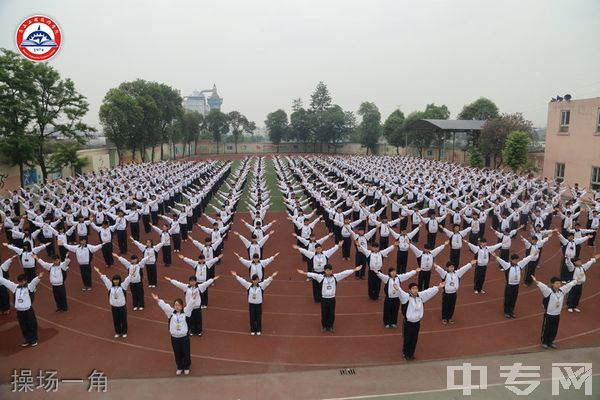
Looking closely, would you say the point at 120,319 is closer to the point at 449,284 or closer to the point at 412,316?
the point at 412,316

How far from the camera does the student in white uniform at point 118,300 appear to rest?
7586mm

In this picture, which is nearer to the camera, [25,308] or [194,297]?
[194,297]

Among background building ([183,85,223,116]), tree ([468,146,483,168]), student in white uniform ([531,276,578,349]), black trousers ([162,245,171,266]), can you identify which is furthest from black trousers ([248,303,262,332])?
background building ([183,85,223,116])

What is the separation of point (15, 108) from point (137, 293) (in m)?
16.2

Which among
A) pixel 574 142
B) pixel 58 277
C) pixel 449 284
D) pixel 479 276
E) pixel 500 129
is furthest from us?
pixel 500 129

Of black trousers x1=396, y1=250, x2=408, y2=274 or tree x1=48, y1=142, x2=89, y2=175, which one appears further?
tree x1=48, y1=142, x2=89, y2=175

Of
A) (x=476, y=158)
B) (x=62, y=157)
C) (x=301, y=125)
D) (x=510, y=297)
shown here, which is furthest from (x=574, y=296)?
(x=301, y=125)

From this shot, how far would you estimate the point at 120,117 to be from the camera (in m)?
32.1

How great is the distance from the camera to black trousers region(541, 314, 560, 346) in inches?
285

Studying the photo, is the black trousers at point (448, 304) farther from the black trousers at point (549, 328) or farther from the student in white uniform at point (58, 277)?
the student in white uniform at point (58, 277)

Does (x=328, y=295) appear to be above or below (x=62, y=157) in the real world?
below

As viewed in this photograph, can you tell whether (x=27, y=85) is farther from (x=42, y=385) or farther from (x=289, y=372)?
(x=289, y=372)

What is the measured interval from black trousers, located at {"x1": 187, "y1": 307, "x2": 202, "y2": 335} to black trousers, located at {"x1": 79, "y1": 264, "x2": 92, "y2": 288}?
3701mm

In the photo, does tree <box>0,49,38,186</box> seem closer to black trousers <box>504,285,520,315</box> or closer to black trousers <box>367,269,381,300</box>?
black trousers <box>367,269,381,300</box>
